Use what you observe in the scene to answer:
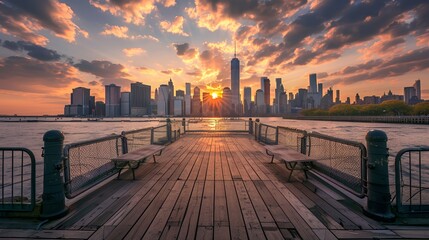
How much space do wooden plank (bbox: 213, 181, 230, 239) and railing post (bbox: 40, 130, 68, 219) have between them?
2833 millimetres

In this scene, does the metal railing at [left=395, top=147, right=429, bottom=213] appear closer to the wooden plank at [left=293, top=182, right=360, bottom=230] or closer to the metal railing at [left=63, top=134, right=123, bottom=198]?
the wooden plank at [left=293, top=182, right=360, bottom=230]

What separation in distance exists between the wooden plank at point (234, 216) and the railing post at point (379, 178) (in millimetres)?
2359

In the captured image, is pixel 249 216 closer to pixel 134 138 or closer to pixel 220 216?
pixel 220 216

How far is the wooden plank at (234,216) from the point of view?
11.6ft

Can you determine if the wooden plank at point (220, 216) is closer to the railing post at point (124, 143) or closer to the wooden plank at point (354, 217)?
the wooden plank at point (354, 217)

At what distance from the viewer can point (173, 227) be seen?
370 centimetres

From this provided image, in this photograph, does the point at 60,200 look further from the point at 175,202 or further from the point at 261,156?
the point at 261,156

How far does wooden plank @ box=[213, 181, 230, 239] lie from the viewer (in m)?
3.53

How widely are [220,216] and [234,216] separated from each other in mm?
254

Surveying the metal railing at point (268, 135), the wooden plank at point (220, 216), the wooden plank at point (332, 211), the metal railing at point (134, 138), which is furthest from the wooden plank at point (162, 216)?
the metal railing at point (268, 135)

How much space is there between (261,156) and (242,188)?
455 centimetres

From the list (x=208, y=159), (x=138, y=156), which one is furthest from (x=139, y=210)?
(x=208, y=159)

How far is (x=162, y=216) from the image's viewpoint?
4.09 metres

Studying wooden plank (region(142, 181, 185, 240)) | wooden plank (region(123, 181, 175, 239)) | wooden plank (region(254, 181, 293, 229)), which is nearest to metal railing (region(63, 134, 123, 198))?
wooden plank (region(123, 181, 175, 239))
